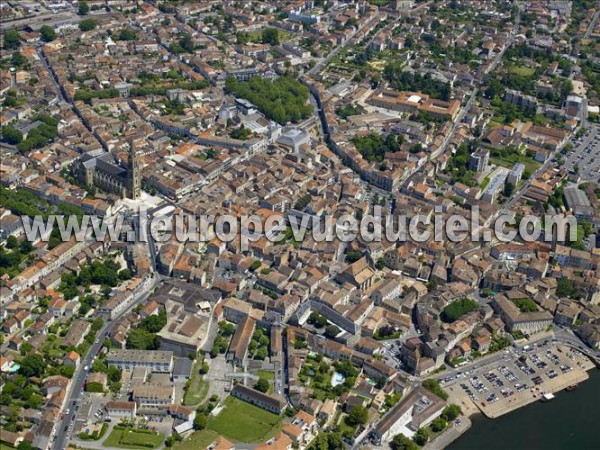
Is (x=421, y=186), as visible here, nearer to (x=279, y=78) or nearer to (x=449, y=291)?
(x=449, y=291)

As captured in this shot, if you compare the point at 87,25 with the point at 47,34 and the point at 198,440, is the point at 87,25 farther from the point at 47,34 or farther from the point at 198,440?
the point at 198,440

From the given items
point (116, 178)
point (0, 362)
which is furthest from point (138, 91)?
point (0, 362)

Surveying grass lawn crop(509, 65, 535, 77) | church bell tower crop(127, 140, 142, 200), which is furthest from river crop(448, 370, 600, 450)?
grass lawn crop(509, 65, 535, 77)

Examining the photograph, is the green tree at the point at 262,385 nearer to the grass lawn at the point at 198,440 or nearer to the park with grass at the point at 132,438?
the grass lawn at the point at 198,440

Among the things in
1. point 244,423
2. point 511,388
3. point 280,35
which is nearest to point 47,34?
point 280,35

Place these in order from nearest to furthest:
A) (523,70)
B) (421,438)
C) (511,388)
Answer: (421,438) → (511,388) → (523,70)

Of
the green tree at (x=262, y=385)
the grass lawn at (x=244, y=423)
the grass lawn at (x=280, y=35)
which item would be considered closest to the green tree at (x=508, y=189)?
the green tree at (x=262, y=385)
